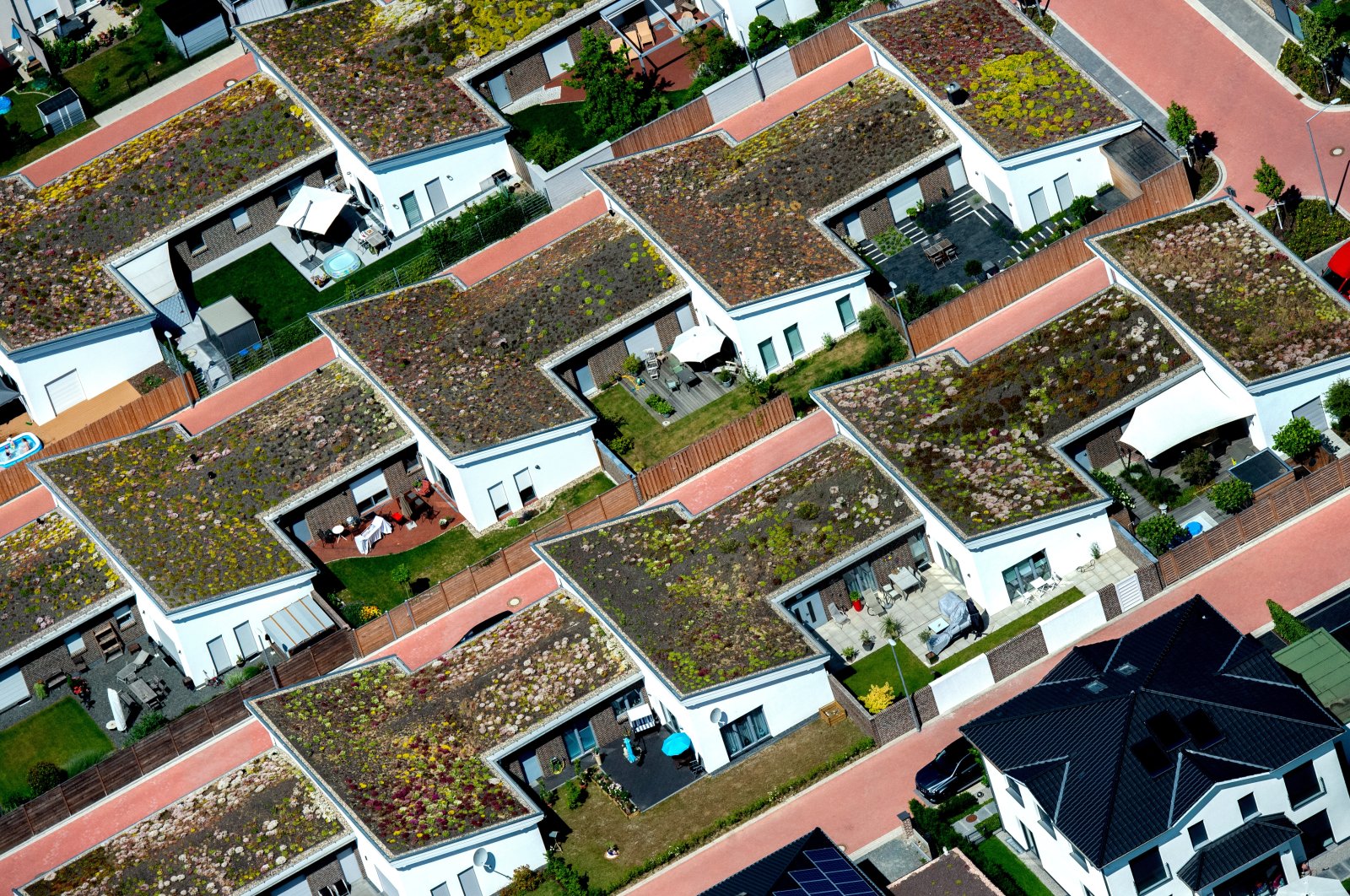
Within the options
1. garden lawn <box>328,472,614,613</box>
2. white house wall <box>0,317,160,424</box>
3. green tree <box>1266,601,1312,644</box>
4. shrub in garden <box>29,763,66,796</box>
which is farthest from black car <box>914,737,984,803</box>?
white house wall <box>0,317,160,424</box>

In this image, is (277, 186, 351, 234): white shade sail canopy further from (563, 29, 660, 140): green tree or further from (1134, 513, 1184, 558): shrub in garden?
(1134, 513, 1184, 558): shrub in garden

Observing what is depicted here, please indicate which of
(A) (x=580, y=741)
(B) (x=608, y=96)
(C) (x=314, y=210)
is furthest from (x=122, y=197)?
(A) (x=580, y=741)

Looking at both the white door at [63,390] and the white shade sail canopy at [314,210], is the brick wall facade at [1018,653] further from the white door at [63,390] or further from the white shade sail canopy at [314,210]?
the white door at [63,390]

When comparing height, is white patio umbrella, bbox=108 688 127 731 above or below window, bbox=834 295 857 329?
below

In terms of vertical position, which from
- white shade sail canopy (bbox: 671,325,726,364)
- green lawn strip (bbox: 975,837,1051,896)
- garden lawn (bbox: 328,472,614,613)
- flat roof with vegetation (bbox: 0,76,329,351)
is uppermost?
flat roof with vegetation (bbox: 0,76,329,351)

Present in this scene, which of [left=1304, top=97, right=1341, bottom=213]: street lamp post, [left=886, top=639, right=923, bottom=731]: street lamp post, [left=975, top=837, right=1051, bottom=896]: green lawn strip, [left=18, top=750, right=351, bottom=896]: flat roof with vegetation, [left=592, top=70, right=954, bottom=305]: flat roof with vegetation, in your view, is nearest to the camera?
[left=975, top=837, right=1051, bottom=896]: green lawn strip

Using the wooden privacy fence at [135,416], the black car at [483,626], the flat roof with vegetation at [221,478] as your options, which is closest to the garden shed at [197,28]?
the wooden privacy fence at [135,416]

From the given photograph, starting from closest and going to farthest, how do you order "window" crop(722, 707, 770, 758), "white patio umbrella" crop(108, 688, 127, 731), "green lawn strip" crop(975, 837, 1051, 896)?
"green lawn strip" crop(975, 837, 1051, 896) < "window" crop(722, 707, 770, 758) < "white patio umbrella" crop(108, 688, 127, 731)
